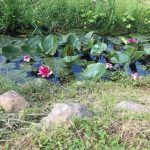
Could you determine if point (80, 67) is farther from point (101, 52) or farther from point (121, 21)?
point (121, 21)

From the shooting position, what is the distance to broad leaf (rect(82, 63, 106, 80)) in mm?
5121

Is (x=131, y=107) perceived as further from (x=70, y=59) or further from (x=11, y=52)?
(x=11, y=52)

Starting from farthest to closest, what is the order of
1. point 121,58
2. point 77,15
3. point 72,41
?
1. point 77,15
2. point 72,41
3. point 121,58

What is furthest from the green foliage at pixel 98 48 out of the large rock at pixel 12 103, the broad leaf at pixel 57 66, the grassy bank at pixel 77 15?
the large rock at pixel 12 103

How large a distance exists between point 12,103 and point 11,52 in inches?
72.4

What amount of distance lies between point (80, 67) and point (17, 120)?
7.17 ft

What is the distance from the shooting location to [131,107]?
393cm

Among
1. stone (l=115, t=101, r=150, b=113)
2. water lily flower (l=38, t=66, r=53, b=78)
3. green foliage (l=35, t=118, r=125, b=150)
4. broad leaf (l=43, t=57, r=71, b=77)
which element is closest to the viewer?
green foliage (l=35, t=118, r=125, b=150)

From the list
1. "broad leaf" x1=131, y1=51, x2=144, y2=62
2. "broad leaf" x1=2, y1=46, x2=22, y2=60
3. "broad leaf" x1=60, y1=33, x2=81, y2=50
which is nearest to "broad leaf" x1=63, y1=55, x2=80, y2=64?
"broad leaf" x1=60, y1=33, x2=81, y2=50

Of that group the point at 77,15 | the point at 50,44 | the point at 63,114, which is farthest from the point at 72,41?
the point at 63,114

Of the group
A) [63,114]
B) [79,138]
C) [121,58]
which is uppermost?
[63,114]

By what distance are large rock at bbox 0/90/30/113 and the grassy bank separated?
297 centimetres

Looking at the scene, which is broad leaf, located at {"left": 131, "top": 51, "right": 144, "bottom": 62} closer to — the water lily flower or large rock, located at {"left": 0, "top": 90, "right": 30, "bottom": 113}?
the water lily flower

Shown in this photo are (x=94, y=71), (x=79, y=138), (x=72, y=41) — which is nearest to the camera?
(x=79, y=138)
